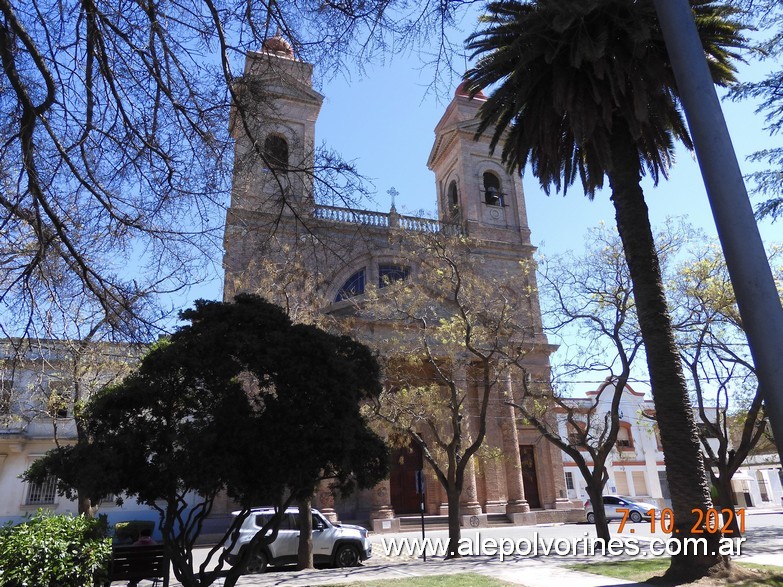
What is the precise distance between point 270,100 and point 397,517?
24082 mm

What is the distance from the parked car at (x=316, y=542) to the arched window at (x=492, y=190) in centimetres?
2405

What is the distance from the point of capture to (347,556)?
16250 mm

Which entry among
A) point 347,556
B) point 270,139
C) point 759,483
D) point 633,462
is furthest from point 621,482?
point 270,139

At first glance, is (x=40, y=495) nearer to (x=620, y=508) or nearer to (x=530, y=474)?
(x=530, y=474)

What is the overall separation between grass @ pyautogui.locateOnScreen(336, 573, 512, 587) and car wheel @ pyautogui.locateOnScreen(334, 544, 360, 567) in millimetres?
5692

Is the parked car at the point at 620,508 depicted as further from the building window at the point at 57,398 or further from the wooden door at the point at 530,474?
the building window at the point at 57,398

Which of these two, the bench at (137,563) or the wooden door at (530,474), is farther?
the wooden door at (530,474)

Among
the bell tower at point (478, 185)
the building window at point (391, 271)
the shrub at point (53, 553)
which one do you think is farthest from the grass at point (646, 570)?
the bell tower at point (478, 185)

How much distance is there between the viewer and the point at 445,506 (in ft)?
92.5

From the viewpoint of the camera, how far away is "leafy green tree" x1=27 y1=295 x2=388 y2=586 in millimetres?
7090

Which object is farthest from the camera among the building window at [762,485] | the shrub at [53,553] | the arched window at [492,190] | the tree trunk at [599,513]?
the building window at [762,485]

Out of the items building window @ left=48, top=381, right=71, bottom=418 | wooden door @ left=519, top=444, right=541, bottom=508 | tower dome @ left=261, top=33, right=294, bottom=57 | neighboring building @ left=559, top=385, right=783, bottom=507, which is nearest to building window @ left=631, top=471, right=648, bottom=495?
neighboring building @ left=559, top=385, right=783, bottom=507

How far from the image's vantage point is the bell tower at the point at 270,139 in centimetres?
718

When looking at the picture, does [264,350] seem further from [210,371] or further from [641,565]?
[641,565]
